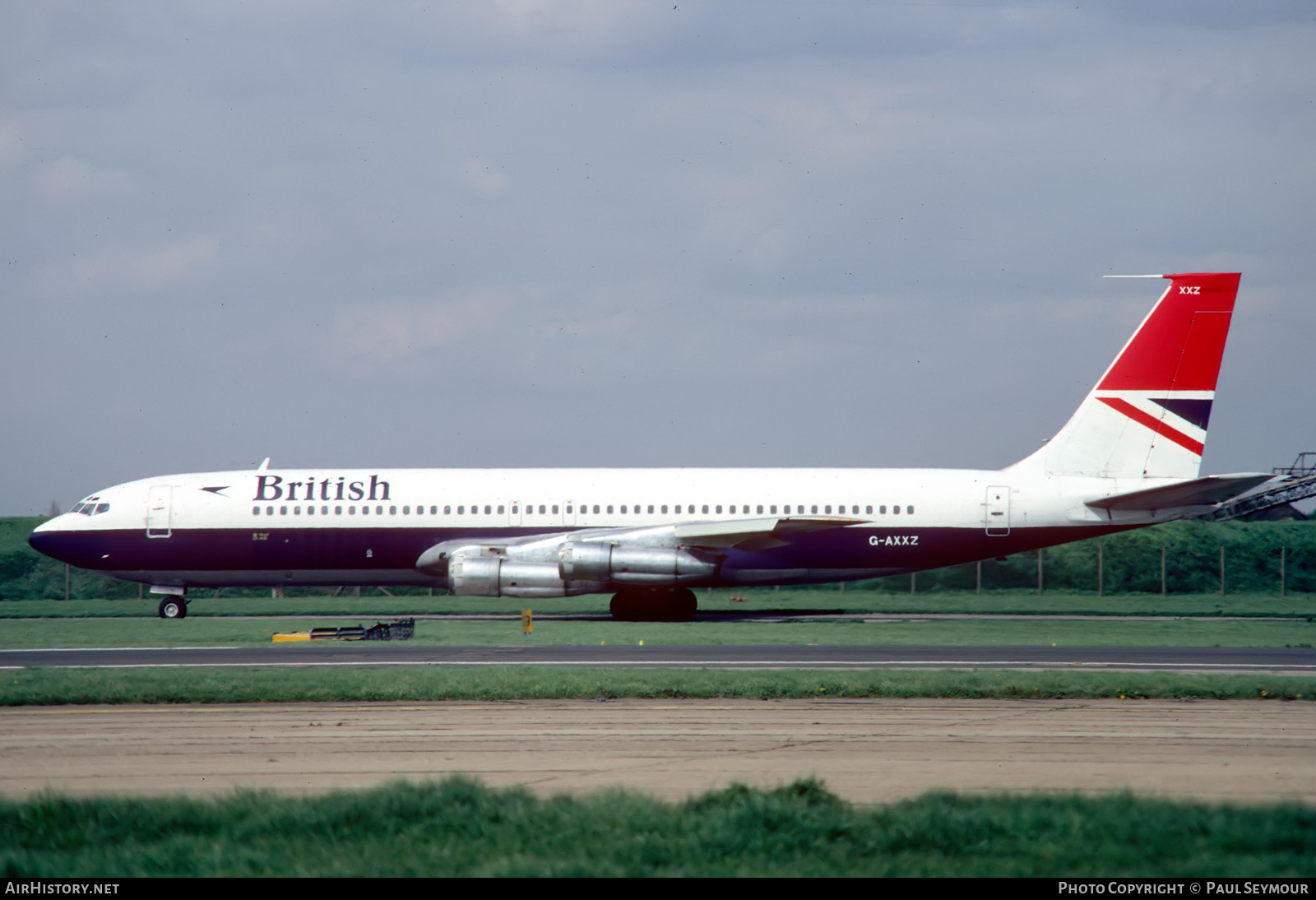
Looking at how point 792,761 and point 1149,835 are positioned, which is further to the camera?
point 792,761

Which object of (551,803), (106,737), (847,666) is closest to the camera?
(551,803)

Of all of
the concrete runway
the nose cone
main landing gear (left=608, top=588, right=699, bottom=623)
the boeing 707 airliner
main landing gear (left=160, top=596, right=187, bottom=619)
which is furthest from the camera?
the nose cone

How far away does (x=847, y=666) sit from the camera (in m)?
18.2

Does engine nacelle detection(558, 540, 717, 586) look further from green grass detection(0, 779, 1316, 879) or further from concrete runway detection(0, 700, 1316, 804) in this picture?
green grass detection(0, 779, 1316, 879)

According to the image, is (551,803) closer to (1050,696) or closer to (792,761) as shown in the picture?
(792,761)

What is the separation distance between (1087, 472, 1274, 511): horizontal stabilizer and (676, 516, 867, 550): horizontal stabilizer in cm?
651

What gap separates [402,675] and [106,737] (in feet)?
16.8

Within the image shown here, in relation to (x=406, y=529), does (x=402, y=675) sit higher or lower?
lower

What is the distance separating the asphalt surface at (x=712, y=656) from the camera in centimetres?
1853

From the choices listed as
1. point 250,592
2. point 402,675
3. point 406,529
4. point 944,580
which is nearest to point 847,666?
point 402,675

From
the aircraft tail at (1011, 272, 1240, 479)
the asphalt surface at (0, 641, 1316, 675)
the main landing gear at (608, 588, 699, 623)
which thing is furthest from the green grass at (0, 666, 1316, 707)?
the aircraft tail at (1011, 272, 1240, 479)

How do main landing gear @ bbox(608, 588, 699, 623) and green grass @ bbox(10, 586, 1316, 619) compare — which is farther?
green grass @ bbox(10, 586, 1316, 619)

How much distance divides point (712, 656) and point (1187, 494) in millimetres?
14832

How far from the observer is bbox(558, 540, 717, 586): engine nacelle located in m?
29.5
